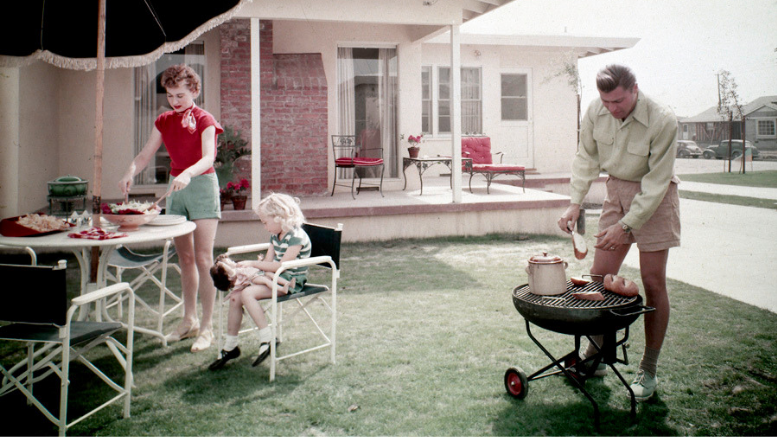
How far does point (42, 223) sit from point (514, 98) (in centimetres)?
1184

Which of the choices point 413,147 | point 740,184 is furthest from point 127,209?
point 740,184

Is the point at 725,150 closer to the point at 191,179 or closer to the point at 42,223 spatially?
the point at 191,179

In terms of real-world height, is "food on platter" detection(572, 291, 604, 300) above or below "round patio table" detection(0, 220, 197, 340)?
below

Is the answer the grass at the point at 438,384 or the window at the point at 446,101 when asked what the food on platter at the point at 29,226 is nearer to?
the grass at the point at 438,384

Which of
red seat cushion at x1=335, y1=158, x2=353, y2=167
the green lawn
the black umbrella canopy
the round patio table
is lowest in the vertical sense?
the round patio table

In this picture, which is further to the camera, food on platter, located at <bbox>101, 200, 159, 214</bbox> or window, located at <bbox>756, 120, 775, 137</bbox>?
window, located at <bbox>756, 120, 775, 137</bbox>

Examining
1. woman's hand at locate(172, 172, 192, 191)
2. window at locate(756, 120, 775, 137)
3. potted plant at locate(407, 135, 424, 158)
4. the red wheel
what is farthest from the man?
window at locate(756, 120, 775, 137)

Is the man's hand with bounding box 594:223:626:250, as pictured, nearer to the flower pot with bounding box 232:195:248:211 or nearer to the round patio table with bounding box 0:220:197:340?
the round patio table with bounding box 0:220:197:340

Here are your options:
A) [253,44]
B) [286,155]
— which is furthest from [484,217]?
[253,44]

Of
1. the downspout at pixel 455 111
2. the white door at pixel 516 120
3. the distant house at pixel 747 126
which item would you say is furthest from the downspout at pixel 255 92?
the white door at pixel 516 120

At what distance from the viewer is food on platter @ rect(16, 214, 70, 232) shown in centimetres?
306

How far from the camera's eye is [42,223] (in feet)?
10.3

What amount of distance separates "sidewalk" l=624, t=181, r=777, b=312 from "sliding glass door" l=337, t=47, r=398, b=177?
192 inches

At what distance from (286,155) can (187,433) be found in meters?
6.64
